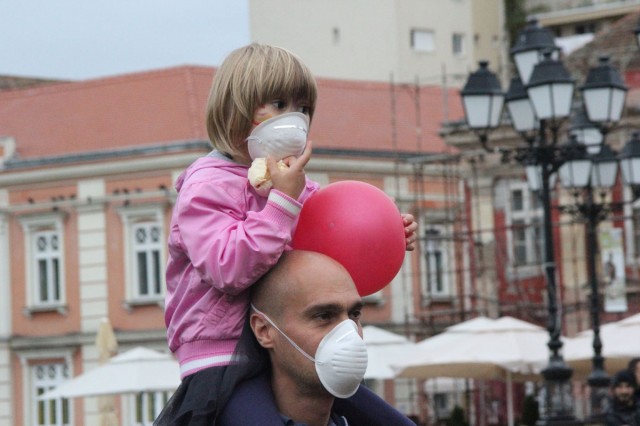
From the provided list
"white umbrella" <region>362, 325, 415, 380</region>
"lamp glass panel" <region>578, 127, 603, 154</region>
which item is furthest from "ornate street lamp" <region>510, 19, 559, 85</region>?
"white umbrella" <region>362, 325, 415, 380</region>

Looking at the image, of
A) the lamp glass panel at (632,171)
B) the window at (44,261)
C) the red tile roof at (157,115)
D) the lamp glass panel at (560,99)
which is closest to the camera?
the lamp glass panel at (560,99)

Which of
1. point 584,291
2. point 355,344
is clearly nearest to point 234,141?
point 355,344

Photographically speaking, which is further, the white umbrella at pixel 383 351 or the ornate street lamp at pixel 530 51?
the white umbrella at pixel 383 351

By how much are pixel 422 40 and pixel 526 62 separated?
1657 inches

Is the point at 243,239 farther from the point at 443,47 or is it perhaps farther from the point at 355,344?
the point at 443,47

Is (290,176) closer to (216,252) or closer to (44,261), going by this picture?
(216,252)

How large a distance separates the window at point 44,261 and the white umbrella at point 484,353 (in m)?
15.7

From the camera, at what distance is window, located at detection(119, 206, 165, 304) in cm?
3944

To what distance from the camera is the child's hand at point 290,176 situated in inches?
173

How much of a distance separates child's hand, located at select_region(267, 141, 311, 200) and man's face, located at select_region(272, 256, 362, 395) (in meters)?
0.18

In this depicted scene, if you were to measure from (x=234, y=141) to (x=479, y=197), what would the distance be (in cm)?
3198

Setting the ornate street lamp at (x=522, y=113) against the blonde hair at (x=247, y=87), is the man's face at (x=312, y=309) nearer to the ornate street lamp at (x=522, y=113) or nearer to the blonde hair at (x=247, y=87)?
the blonde hair at (x=247, y=87)

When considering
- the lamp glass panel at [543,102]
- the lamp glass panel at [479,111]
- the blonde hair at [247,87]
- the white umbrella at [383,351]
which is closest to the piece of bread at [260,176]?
the blonde hair at [247,87]

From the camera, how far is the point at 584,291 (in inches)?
1344
